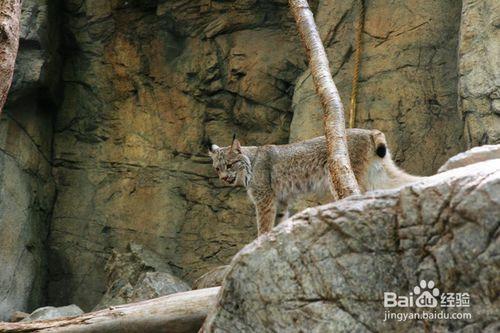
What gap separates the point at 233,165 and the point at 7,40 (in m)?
4.06

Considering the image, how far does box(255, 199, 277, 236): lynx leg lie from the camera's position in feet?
28.8

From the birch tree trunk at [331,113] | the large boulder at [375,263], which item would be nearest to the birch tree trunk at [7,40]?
the large boulder at [375,263]

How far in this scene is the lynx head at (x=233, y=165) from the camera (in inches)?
354

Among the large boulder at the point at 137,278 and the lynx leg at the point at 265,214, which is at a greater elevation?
the lynx leg at the point at 265,214

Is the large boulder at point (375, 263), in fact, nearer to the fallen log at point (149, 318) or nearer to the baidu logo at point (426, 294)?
the baidu logo at point (426, 294)

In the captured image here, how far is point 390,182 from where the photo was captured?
816cm

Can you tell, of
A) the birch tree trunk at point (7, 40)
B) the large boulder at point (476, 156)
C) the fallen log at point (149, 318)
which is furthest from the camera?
the large boulder at point (476, 156)

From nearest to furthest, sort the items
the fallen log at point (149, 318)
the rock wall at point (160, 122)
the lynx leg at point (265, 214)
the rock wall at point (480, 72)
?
the fallen log at point (149, 318)
the rock wall at point (480, 72)
the lynx leg at point (265, 214)
the rock wall at point (160, 122)

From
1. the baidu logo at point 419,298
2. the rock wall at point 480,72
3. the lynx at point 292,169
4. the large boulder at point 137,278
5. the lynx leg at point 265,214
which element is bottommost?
the baidu logo at point 419,298

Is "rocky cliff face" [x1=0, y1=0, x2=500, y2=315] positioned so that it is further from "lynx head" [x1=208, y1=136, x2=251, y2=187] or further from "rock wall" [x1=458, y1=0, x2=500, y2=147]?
"rock wall" [x1=458, y1=0, x2=500, y2=147]

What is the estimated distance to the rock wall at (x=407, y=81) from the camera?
365 inches

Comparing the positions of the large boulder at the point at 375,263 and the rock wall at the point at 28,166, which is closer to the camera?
the large boulder at the point at 375,263

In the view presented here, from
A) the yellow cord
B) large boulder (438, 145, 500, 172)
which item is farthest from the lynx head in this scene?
large boulder (438, 145, 500, 172)

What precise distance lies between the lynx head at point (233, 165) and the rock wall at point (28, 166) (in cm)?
286
